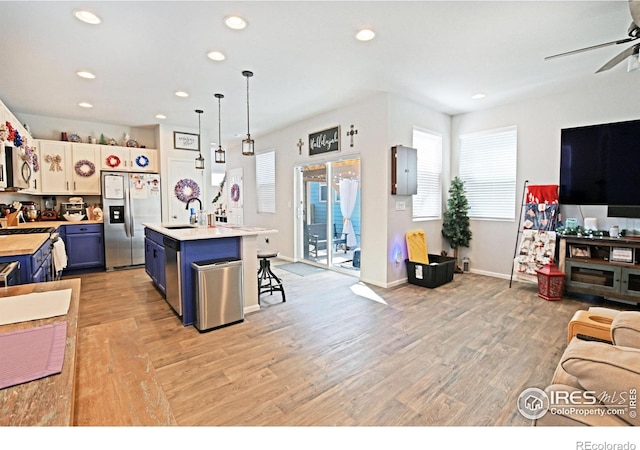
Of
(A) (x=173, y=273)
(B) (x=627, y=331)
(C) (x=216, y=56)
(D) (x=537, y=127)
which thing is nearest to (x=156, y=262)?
(A) (x=173, y=273)

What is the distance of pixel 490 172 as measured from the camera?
16.5 feet

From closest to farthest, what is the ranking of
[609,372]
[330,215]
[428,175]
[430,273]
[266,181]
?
[609,372] < [430,273] < [428,175] < [330,215] < [266,181]

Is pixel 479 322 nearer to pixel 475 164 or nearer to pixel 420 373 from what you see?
pixel 420 373

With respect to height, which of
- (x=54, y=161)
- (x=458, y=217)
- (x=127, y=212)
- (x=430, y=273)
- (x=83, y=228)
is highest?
(x=54, y=161)

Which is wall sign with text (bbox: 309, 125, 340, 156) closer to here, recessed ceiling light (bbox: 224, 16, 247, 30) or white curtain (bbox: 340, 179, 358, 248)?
white curtain (bbox: 340, 179, 358, 248)

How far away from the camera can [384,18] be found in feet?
8.39

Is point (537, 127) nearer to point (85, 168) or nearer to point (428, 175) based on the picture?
point (428, 175)

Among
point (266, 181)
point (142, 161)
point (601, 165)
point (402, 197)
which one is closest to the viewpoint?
point (601, 165)

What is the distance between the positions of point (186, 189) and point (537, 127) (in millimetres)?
6144

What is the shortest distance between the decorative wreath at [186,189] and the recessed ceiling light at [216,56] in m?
3.49

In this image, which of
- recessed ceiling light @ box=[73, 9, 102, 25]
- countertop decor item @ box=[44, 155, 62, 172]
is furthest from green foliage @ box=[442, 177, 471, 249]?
countertop decor item @ box=[44, 155, 62, 172]

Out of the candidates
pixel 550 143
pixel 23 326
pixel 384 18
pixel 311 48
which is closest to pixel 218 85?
pixel 311 48
